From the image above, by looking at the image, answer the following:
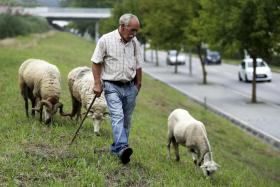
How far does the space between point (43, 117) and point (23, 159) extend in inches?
162

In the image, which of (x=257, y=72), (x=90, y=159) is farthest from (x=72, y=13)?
(x=90, y=159)

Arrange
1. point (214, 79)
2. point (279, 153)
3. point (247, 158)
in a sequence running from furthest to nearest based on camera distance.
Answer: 1. point (214, 79)
2. point (279, 153)
3. point (247, 158)

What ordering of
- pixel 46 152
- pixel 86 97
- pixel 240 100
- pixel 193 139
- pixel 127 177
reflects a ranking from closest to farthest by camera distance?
1. pixel 127 177
2. pixel 46 152
3. pixel 193 139
4. pixel 86 97
5. pixel 240 100

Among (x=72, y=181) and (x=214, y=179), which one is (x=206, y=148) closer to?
(x=214, y=179)

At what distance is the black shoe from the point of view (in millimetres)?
9086

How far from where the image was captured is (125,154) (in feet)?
30.1

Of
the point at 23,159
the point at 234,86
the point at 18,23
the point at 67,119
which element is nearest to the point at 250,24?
the point at 234,86

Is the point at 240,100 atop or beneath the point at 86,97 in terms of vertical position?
beneath

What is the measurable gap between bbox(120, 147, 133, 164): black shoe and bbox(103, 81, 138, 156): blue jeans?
0.32 ft

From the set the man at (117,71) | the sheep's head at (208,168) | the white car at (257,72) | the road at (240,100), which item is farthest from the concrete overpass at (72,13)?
the man at (117,71)

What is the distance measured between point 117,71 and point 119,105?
52 cm

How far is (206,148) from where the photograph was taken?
1038 cm

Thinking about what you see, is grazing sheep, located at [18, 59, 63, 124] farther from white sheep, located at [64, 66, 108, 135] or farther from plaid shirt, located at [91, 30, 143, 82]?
plaid shirt, located at [91, 30, 143, 82]

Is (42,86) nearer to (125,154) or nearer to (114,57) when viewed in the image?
(114,57)
